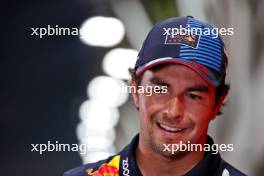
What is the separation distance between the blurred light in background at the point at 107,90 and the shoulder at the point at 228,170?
0.88 ft

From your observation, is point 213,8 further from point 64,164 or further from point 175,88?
point 64,164

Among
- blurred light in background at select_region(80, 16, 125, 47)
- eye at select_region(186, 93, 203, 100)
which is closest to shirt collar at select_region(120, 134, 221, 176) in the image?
eye at select_region(186, 93, 203, 100)

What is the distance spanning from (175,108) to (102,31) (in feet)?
1.02

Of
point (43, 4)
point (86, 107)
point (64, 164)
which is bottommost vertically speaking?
point (64, 164)

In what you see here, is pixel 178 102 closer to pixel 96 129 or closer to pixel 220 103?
pixel 220 103

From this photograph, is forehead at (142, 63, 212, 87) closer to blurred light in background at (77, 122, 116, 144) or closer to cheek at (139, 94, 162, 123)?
cheek at (139, 94, 162, 123)

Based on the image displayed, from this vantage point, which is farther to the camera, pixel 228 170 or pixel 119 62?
pixel 119 62

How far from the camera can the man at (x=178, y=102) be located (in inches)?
35.3

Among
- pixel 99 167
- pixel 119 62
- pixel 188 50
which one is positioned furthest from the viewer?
pixel 119 62

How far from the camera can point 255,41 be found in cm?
111

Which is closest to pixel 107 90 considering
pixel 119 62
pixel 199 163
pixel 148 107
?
pixel 119 62

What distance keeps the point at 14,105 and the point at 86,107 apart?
0.57 ft

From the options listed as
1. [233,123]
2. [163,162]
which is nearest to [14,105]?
[163,162]

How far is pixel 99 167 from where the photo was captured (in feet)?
3.30
